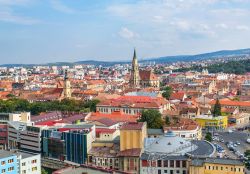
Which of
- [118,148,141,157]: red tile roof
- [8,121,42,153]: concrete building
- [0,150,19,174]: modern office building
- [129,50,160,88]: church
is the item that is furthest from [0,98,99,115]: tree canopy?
[129,50,160,88]: church

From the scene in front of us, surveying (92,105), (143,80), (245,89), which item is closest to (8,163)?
(92,105)

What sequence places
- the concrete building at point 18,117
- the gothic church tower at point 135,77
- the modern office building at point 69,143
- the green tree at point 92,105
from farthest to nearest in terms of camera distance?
the gothic church tower at point 135,77 < the green tree at point 92,105 < the concrete building at point 18,117 < the modern office building at point 69,143

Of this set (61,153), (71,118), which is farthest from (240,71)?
(61,153)

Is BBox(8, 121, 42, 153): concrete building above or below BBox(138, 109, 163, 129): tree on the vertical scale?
below

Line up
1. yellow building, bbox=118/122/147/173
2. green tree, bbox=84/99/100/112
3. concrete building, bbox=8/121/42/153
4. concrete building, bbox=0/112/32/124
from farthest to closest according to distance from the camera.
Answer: green tree, bbox=84/99/100/112
concrete building, bbox=0/112/32/124
concrete building, bbox=8/121/42/153
yellow building, bbox=118/122/147/173

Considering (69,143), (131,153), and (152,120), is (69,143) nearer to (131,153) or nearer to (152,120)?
(131,153)

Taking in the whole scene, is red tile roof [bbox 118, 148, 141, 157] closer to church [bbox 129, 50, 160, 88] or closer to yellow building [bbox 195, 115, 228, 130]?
yellow building [bbox 195, 115, 228, 130]

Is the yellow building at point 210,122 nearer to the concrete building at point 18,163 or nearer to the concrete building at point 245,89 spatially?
the concrete building at point 18,163

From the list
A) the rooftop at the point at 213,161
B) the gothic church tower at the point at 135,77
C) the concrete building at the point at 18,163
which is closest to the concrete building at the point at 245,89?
the gothic church tower at the point at 135,77
